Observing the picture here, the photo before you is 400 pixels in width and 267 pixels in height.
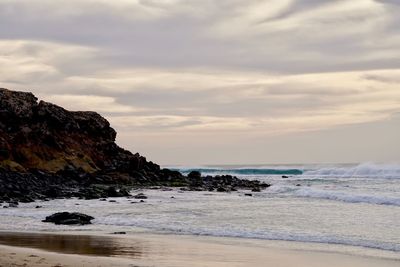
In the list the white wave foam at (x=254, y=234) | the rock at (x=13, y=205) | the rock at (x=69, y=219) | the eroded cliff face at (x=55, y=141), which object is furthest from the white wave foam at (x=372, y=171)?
the rock at (x=69, y=219)

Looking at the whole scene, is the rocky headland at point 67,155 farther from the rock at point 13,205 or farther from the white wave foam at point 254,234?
the white wave foam at point 254,234

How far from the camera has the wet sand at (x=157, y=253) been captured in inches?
515

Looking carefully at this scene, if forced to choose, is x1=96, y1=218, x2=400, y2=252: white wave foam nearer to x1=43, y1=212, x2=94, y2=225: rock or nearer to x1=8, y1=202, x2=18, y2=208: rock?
x1=43, y1=212, x2=94, y2=225: rock

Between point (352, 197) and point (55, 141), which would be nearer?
point (352, 197)

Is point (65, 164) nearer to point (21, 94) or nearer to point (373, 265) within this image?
point (21, 94)

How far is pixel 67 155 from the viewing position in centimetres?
5244

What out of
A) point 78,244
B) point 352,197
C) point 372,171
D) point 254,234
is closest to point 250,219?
point 254,234

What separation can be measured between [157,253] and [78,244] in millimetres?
2938

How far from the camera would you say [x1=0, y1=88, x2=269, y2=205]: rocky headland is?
45372 mm

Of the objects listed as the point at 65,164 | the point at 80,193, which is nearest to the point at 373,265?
the point at 80,193

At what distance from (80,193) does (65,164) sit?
1449 centimetres

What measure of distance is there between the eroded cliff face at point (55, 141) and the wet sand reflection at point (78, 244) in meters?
27.8

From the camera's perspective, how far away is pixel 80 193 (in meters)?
36.8

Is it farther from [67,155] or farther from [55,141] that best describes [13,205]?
[67,155]
